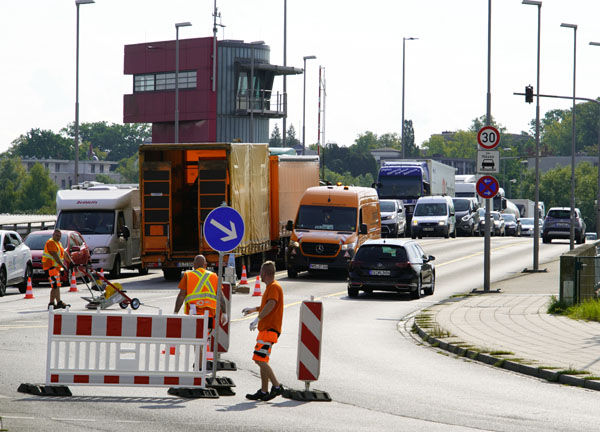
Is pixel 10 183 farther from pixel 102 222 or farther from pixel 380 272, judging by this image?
pixel 380 272

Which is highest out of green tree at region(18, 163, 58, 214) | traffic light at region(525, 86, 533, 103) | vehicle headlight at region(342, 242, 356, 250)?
traffic light at region(525, 86, 533, 103)

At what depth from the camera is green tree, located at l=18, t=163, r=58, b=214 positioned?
13200 cm

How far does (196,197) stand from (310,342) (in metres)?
18.0

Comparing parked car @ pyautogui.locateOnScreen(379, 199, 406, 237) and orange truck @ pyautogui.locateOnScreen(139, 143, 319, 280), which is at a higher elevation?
orange truck @ pyautogui.locateOnScreen(139, 143, 319, 280)

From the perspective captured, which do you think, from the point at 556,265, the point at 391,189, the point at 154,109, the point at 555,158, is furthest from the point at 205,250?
the point at 555,158

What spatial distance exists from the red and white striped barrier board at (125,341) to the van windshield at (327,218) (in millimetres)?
19227

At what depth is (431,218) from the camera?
177ft

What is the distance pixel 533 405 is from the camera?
37.9 feet

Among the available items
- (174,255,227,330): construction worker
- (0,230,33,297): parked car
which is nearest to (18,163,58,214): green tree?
(0,230,33,297): parked car

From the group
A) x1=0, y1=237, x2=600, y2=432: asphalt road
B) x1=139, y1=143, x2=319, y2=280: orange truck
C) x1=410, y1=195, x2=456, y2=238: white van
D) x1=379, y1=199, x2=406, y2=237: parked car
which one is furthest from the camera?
x1=410, y1=195, x2=456, y2=238: white van

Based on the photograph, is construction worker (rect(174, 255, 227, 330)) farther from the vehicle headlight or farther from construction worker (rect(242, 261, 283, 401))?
the vehicle headlight

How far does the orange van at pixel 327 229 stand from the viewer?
1195 inches

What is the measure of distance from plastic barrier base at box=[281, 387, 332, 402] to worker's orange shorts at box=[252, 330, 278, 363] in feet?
1.58

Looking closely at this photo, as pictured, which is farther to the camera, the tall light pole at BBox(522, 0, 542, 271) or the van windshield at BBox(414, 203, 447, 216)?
the van windshield at BBox(414, 203, 447, 216)
